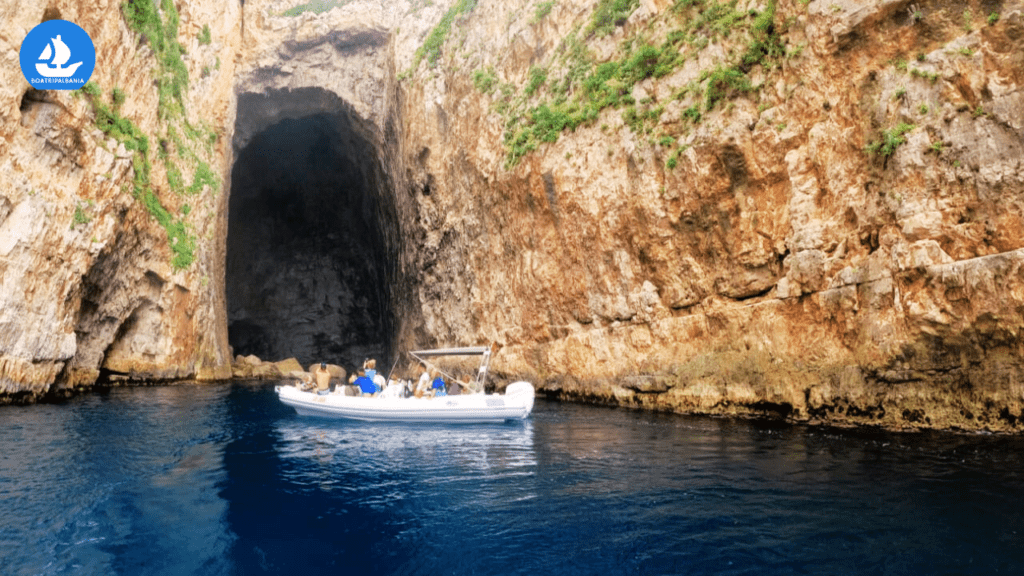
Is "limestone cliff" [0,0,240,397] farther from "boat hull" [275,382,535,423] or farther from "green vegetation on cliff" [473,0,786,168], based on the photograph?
"green vegetation on cliff" [473,0,786,168]

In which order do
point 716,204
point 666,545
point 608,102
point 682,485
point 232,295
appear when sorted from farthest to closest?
point 232,295 < point 608,102 < point 716,204 < point 682,485 < point 666,545

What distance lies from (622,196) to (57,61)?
62.0 ft

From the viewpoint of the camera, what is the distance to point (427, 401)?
1702cm

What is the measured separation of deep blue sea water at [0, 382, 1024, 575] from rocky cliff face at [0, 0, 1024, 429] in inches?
98.8

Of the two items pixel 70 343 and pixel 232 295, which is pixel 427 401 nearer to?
pixel 70 343

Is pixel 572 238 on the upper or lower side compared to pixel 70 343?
upper

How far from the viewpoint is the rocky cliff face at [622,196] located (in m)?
12.8

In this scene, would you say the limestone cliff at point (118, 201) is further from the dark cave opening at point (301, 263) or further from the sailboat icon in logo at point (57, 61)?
the dark cave opening at point (301, 263)

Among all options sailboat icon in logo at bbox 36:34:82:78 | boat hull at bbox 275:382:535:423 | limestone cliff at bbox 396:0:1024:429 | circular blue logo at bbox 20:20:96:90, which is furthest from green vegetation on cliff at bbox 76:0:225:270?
boat hull at bbox 275:382:535:423

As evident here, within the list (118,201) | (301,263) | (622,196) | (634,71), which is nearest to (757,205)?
(622,196)

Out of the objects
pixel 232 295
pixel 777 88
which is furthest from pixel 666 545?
pixel 232 295

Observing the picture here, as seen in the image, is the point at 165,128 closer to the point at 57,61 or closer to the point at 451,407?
the point at 57,61

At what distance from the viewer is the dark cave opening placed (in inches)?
1823

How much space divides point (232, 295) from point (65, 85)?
30.3 m
